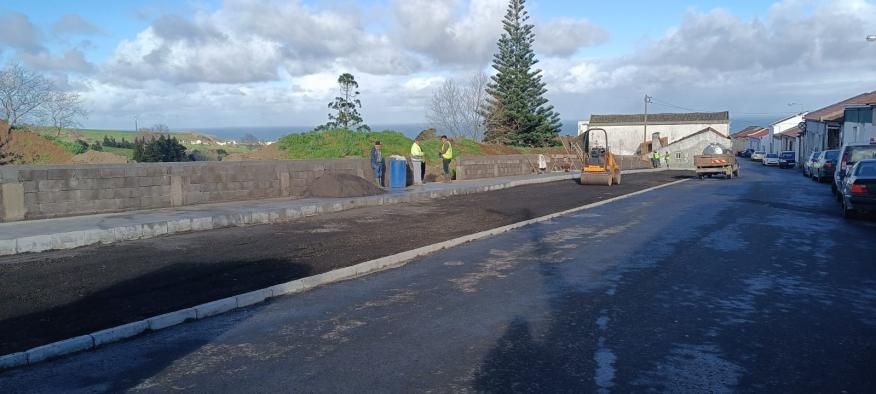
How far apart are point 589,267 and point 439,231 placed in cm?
466

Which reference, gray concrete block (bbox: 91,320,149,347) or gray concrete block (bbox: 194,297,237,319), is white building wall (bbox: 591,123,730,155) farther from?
gray concrete block (bbox: 91,320,149,347)

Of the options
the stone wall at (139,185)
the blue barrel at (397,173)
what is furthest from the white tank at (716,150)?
the stone wall at (139,185)

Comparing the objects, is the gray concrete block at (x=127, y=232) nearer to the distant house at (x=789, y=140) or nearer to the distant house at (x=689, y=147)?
the distant house at (x=689, y=147)

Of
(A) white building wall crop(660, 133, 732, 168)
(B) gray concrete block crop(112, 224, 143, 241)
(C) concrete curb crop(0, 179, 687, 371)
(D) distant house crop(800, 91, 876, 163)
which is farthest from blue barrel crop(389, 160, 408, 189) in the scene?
(A) white building wall crop(660, 133, 732, 168)

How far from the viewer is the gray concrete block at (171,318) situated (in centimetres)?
722

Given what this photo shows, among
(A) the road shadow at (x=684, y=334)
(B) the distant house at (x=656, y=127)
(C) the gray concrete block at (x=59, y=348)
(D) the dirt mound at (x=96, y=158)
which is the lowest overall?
(A) the road shadow at (x=684, y=334)

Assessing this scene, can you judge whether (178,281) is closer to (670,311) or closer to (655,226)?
(670,311)

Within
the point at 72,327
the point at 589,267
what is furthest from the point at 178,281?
the point at 589,267

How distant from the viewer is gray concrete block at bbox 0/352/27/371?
5898mm

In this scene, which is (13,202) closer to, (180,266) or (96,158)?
(180,266)

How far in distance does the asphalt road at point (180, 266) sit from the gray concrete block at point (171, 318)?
0.79 ft

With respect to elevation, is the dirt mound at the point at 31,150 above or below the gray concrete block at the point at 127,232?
above

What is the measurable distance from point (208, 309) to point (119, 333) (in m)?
1.15

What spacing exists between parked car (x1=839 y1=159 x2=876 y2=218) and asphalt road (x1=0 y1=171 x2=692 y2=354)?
25.0 feet
